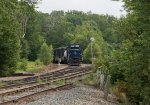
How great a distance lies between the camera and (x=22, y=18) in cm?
9269

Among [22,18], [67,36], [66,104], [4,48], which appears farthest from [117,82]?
[67,36]

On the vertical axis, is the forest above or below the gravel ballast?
above

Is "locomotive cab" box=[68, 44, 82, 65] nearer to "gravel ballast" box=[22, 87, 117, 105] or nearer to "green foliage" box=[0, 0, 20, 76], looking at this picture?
"green foliage" box=[0, 0, 20, 76]

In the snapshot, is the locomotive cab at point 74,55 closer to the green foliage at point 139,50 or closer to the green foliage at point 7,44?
the green foliage at point 7,44

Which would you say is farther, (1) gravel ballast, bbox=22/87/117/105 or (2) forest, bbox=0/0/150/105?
(1) gravel ballast, bbox=22/87/117/105

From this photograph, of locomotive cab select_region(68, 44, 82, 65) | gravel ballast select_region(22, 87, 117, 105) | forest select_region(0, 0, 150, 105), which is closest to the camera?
forest select_region(0, 0, 150, 105)

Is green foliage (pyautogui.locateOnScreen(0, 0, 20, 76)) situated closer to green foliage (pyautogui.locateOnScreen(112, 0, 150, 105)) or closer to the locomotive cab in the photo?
the locomotive cab

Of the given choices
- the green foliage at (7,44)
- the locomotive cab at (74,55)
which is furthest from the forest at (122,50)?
the locomotive cab at (74,55)

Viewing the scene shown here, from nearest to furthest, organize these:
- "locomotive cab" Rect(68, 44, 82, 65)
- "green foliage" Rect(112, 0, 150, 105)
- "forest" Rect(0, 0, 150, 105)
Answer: "green foliage" Rect(112, 0, 150, 105), "forest" Rect(0, 0, 150, 105), "locomotive cab" Rect(68, 44, 82, 65)

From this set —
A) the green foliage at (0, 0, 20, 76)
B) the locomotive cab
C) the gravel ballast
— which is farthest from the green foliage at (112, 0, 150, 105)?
the locomotive cab

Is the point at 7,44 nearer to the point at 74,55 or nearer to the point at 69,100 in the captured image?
the point at 74,55

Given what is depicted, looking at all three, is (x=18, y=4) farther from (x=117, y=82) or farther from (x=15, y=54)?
(x=117, y=82)

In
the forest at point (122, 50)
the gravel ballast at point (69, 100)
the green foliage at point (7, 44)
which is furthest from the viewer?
the green foliage at point (7, 44)

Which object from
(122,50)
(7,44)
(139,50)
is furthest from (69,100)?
(7,44)
